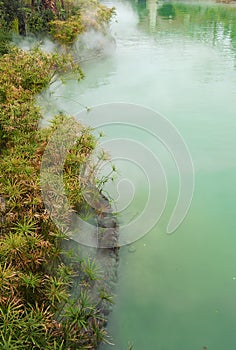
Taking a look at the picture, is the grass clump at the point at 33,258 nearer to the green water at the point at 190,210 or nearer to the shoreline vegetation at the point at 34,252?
the shoreline vegetation at the point at 34,252

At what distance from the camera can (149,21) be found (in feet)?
49.0

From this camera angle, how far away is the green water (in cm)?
249

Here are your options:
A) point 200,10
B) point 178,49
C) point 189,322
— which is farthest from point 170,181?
point 200,10

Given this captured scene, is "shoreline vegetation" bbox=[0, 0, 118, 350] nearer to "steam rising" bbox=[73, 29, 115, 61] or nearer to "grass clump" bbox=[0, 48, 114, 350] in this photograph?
"grass clump" bbox=[0, 48, 114, 350]

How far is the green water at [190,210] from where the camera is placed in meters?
2.49

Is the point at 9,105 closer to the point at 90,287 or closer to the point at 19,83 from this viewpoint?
the point at 19,83

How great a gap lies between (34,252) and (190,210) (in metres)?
1.96

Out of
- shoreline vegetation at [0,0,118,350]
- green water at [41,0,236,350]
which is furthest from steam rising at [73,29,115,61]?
shoreline vegetation at [0,0,118,350]

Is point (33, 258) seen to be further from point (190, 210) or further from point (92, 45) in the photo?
point (92, 45)

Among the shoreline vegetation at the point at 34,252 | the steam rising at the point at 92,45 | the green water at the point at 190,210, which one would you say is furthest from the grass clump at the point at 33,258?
the steam rising at the point at 92,45

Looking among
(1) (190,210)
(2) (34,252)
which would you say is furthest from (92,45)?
(2) (34,252)

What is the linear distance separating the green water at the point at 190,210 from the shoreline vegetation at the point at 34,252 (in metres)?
0.30

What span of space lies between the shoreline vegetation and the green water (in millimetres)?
304

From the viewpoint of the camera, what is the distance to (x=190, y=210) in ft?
11.9
